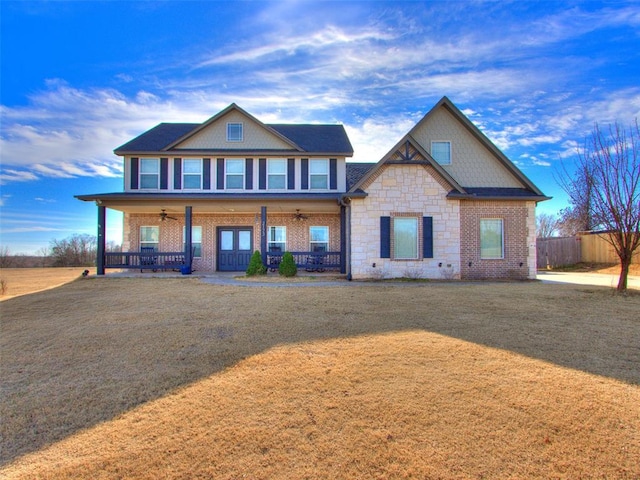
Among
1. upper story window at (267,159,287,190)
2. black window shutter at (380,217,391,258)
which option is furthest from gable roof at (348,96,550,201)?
upper story window at (267,159,287,190)

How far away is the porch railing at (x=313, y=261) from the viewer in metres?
15.0

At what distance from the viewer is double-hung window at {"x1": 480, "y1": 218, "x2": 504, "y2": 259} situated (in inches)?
528

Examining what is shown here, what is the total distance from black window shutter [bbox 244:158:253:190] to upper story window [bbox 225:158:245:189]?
151 mm

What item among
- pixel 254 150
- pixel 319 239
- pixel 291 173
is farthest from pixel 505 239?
pixel 254 150

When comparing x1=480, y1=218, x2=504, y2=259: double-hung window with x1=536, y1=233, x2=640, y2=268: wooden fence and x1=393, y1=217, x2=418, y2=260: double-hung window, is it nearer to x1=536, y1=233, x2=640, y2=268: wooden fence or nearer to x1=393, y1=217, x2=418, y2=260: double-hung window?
x1=393, y1=217, x2=418, y2=260: double-hung window

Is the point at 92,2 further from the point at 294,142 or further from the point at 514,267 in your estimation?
the point at 514,267

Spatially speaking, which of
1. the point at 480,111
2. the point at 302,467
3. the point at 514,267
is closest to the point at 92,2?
the point at 302,467

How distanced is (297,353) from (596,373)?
3700mm

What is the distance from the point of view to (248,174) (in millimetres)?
16547

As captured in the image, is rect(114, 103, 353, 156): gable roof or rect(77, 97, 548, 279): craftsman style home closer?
rect(77, 97, 548, 279): craftsman style home

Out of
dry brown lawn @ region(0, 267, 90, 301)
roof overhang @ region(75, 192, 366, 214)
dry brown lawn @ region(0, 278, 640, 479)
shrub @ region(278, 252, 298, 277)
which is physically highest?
roof overhang @ region(75, 192, 366, 214)

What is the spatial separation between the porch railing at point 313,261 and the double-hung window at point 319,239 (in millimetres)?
790

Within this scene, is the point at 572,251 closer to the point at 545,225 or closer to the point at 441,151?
the point at 441,151

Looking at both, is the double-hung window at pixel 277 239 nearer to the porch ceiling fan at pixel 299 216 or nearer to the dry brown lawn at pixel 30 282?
the porch ceiling fan at pixel 299 216
